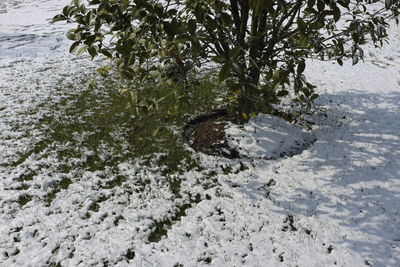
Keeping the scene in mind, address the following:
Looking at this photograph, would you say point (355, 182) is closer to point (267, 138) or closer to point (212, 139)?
point (267, 138)

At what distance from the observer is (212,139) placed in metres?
5.91

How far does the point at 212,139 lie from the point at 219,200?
1.57m

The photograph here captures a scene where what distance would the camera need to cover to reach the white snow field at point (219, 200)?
380cm

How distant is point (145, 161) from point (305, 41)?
10.9 feet

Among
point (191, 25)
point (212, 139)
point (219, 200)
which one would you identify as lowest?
point (219, 200)

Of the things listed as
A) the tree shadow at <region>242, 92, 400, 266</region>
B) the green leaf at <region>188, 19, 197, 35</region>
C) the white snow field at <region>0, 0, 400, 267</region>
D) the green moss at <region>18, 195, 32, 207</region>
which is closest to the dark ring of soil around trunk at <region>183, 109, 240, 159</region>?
the white snow field at <region>0, 0, 400, 267</region>

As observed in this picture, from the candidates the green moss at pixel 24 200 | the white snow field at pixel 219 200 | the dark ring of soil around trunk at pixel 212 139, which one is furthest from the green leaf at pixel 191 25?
the green moss at pixel 24 200

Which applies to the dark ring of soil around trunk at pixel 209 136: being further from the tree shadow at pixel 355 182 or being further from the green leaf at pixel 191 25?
the green leaf at pixel 191 25

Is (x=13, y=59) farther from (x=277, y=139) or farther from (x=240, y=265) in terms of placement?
(x=240, y=265)

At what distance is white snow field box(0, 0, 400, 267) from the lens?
3.80 m

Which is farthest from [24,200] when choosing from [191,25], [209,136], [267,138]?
[267,138]

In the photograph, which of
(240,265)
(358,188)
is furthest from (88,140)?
(358,188)

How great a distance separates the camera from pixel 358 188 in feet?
15.6

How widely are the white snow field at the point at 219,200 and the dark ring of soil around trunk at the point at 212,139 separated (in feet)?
0.57
